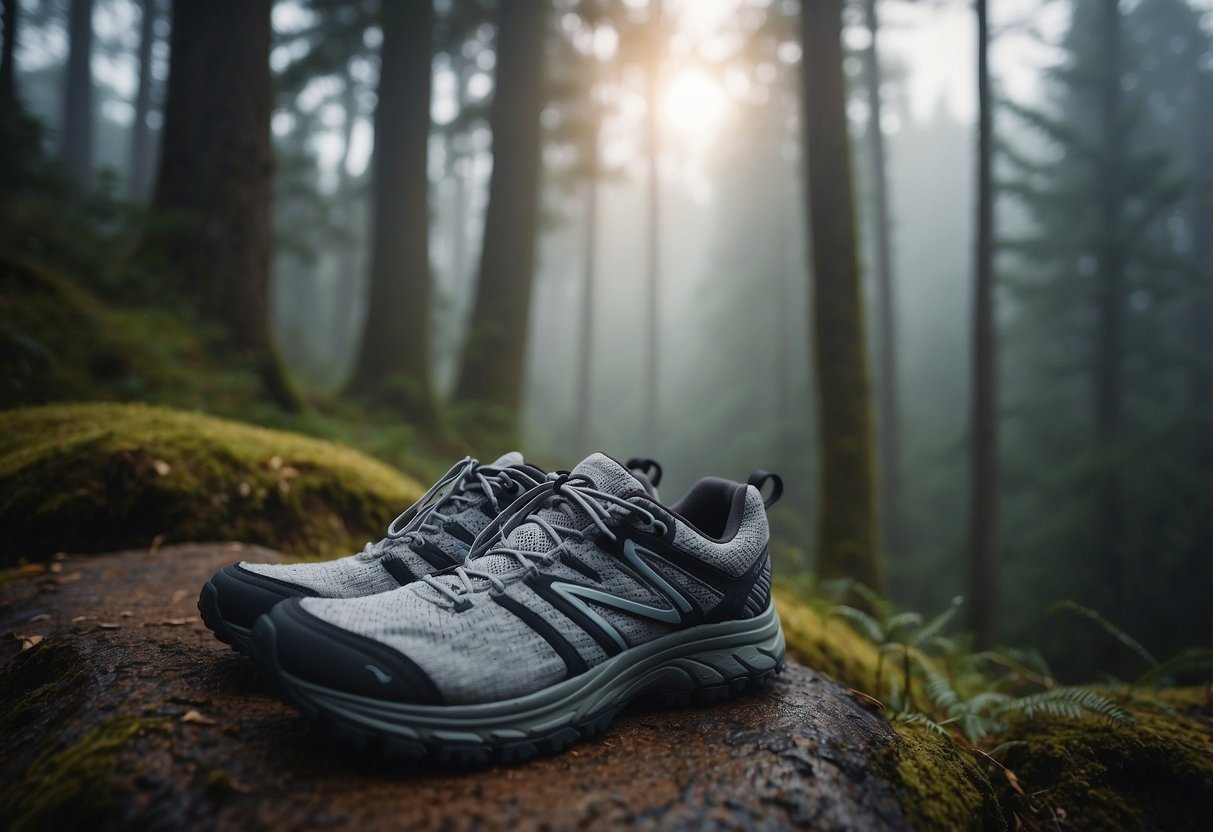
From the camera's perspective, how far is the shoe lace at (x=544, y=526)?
1556mm

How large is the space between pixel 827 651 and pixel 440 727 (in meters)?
2.22

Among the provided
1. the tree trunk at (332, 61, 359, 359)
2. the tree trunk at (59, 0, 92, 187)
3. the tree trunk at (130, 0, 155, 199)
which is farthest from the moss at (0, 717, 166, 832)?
the tree trunk at (130, 0, 155, 199)

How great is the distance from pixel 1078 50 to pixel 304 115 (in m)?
29.2

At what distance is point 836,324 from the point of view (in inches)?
236

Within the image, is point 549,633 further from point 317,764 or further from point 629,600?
point 317,764

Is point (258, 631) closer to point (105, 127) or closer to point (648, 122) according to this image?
point (648, 122)

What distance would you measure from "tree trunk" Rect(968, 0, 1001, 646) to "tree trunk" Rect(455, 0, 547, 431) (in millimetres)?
6092

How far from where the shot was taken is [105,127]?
43812 millimetres

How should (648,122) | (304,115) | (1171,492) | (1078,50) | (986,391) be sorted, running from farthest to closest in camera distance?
(304,115), (648,122), (1078,50), (1171,492), (986,391)

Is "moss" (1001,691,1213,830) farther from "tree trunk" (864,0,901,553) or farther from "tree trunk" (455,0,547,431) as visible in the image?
"tree trunk" (864,0,901,553)

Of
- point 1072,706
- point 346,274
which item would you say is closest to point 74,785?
point 1072,706

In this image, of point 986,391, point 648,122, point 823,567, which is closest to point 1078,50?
point 648,122

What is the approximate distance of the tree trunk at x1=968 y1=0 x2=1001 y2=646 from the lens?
7562 millimetres

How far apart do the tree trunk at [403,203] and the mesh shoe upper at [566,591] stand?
23.1 ft
